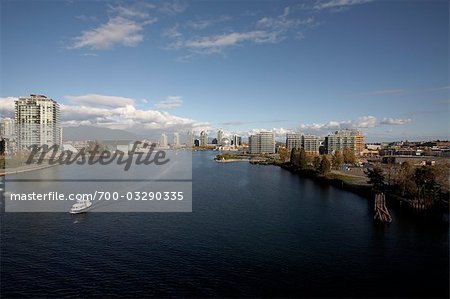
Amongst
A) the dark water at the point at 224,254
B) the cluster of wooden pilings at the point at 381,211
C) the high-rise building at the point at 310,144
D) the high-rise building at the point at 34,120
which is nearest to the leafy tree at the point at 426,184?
the dark water at the point at 224,254

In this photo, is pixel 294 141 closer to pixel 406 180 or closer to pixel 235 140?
pixel 235 140

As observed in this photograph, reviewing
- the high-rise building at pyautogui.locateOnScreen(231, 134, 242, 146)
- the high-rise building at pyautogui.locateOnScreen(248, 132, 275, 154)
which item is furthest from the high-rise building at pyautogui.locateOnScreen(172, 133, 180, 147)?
the high-rise building at pyautogui.locateOnScreen(248, 132, 275, 154)

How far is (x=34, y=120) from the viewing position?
120 feet

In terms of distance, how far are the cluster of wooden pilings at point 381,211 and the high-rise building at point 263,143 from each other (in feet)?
152

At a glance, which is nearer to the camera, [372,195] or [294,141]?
[372,195]

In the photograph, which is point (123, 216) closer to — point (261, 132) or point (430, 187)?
point (430, 187)

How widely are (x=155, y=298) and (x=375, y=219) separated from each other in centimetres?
717

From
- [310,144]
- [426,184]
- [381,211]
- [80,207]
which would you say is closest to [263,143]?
[310,144]

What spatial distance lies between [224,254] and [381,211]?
212 inches

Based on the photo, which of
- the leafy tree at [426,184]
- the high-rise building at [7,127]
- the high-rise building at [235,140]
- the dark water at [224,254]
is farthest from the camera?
the high-rise building at [235,140]

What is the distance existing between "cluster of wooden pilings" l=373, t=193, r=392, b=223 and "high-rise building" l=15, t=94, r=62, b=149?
35349mm

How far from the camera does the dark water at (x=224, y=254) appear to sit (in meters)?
5.72

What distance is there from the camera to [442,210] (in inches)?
423

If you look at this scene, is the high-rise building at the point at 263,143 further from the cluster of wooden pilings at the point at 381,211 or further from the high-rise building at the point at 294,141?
the cluster of wooden pilings at the point at 381,211
